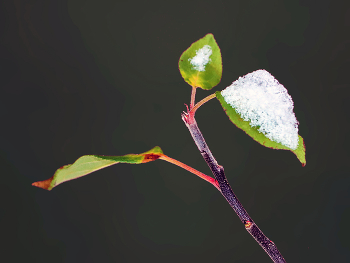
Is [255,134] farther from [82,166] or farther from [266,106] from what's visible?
[82,166]

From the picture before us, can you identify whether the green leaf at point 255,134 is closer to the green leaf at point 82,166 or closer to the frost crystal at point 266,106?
the frost crystal at point 266,106

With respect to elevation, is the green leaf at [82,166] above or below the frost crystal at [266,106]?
above

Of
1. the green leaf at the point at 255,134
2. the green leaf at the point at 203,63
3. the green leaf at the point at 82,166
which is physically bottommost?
the green leaf at the point at 255,134

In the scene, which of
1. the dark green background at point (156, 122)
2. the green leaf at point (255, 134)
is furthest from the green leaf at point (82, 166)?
the dark green background at point (156, 122)

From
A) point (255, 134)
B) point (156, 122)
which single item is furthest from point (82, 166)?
point (156, 122)

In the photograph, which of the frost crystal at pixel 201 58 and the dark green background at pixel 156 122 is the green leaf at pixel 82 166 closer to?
the frost crystal at pixel 201 58

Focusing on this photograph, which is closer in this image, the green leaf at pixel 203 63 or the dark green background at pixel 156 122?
the green leaf at pixel 203 63

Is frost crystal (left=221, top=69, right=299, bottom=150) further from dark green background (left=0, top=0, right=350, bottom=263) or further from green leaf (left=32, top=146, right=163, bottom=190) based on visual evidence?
dark green background (left=0, top=0, right=350, bottom=263)

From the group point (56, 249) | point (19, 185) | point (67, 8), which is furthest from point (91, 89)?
point (56, 249)

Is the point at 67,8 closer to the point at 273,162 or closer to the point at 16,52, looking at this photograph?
the point at 16,52
